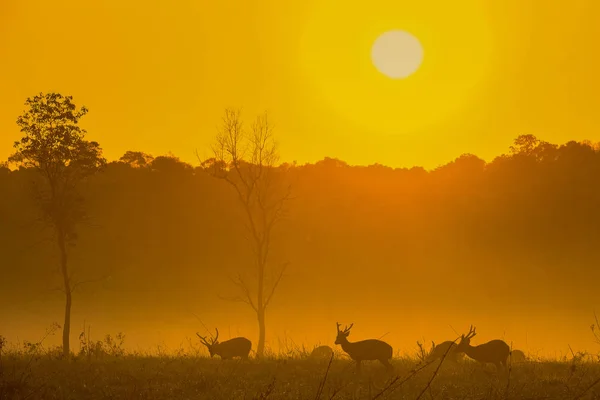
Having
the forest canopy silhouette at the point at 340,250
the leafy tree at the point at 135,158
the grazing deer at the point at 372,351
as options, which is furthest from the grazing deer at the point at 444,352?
the leafy tree at the point at 135,158

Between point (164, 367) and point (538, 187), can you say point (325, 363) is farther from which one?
point (538, 187)

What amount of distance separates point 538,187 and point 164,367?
8798 cm

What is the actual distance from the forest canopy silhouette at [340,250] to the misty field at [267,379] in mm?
47344

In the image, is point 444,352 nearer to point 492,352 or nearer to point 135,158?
point 492,352

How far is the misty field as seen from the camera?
53.2 feet

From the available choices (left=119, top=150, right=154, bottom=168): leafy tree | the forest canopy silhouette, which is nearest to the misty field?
the forest canopy silhouette

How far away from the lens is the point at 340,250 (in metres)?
95.0

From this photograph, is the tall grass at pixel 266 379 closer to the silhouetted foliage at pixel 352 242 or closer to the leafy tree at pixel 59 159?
the leafy tree at pixel 59 159

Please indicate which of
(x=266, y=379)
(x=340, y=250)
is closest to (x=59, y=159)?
(x=266, y=379)

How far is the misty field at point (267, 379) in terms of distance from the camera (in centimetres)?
1622

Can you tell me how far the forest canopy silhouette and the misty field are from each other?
47344mm

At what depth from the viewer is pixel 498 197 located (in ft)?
331

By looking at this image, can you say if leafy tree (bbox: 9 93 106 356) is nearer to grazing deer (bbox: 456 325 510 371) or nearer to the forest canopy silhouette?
grazing deer (bbox: 456 325 510 371)

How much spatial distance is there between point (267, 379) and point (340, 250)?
76555 mm
